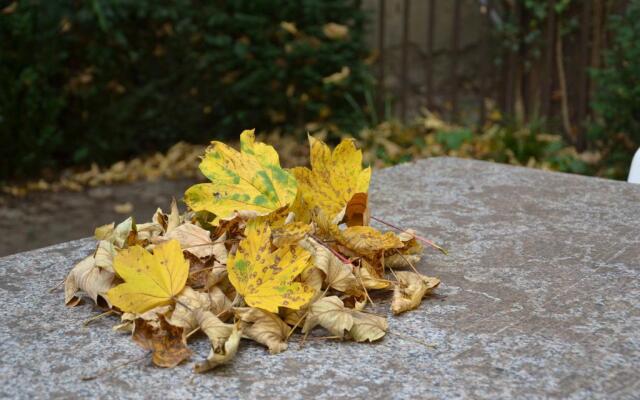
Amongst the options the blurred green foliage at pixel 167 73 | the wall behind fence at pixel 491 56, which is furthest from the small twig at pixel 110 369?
the wall behind fence at pixel 491 56

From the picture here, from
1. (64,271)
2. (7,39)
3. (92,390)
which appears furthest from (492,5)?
(92,390)

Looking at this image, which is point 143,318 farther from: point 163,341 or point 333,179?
point 333,179

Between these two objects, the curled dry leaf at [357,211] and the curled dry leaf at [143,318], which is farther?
the curled dry leaf at [357,211]

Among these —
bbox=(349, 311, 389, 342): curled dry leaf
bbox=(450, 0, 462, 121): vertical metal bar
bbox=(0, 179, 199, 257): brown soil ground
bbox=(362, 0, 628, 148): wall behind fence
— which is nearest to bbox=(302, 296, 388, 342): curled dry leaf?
bbox=(349, 311, 389, 342): curled dry leaf

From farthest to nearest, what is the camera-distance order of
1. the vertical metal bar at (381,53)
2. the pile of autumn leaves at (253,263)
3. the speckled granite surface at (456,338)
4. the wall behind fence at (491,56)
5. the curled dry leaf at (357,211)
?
the vertical metal bar at (381,53), the wall behind fence at (491,56), the curled dry leaf at (357,211), the pile of autumn leaves at (253,263), the speckled granite surface at (456,338)

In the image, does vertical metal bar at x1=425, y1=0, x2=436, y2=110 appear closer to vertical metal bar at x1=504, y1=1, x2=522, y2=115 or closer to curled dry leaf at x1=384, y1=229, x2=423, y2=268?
vertical metal bar at x1=504, y1=1, x2=522, y2=115

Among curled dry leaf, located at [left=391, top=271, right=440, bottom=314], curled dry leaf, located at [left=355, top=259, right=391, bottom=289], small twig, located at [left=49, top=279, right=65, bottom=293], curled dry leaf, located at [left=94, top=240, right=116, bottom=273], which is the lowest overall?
small twig, located at [left=49, top=279, right=65, bottom=293]

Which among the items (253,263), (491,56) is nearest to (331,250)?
(253,263)

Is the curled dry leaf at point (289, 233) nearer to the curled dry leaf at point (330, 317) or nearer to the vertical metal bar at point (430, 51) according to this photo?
the curled dry leaf at point (330, 317)
